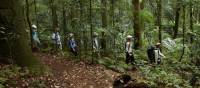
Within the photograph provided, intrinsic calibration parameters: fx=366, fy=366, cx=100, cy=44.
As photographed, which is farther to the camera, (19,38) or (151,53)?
(151,53)

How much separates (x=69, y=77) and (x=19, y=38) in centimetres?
268

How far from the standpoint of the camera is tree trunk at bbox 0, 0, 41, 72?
1275 cm

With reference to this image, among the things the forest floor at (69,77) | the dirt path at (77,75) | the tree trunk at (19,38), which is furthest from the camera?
the dirt path at (77,75)

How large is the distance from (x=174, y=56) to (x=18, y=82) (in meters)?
13.0

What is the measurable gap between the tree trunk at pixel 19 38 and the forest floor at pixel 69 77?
0.70m

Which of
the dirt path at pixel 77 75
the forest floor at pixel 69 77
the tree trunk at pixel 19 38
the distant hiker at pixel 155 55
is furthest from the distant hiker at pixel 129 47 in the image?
the tree trunk at pixel 19 38

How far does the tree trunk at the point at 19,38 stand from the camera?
502 inches

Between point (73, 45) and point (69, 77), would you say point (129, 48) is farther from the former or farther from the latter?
point (69, 77)

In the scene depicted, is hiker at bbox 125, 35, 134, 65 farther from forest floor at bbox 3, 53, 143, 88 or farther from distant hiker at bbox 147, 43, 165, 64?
forest floor at bbox 3, 53, 143, 88

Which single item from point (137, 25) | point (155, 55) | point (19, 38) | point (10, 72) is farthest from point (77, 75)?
point (137, 25)

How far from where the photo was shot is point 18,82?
37.9 feet

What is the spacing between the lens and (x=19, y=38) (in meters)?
12.8

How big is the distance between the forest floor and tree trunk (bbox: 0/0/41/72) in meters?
0.70

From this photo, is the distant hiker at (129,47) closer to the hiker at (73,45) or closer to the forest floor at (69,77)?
the forest floor at (69,77)
